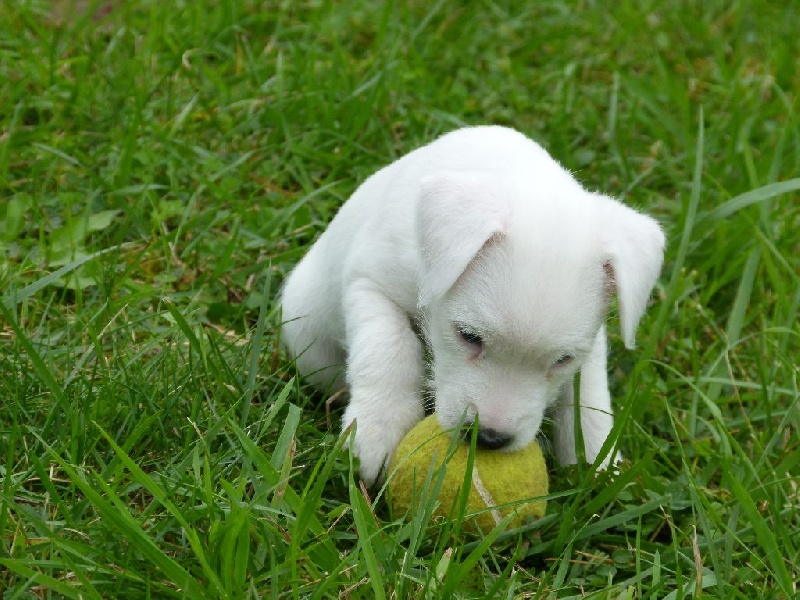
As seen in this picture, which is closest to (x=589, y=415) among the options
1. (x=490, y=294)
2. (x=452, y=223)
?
(x=490, y=294)

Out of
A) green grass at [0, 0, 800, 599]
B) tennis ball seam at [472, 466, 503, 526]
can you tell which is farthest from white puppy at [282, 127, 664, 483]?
green grass at [0, 0, 800, 599]

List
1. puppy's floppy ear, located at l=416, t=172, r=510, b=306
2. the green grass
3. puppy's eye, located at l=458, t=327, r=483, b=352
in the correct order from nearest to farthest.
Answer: the green grass
puppy's floppy ear, located at l=416, t=172, r=510, b=306
puppy's eye, located at l=458, t=327, r=483, b=352

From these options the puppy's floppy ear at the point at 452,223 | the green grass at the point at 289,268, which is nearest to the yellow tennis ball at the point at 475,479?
the green grass at the point at 289,268

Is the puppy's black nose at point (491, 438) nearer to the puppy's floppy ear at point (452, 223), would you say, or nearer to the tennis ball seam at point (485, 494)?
the tennis ball seam at point (485, 494)

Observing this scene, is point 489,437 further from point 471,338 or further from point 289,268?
point 289,268

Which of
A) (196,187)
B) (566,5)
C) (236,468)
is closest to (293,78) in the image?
(196,187)

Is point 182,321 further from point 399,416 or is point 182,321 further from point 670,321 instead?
point 670,321

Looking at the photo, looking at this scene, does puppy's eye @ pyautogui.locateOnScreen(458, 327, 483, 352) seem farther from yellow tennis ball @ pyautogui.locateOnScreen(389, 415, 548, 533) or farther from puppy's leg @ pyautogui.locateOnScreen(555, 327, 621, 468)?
puppy's leg @ pyautogui.locateOnScreen(555, 327, 621, 468)

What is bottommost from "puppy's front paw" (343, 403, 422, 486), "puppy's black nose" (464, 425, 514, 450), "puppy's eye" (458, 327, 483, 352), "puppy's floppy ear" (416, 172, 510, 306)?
"puppy's front paw" (343, 403, 422, 486)
